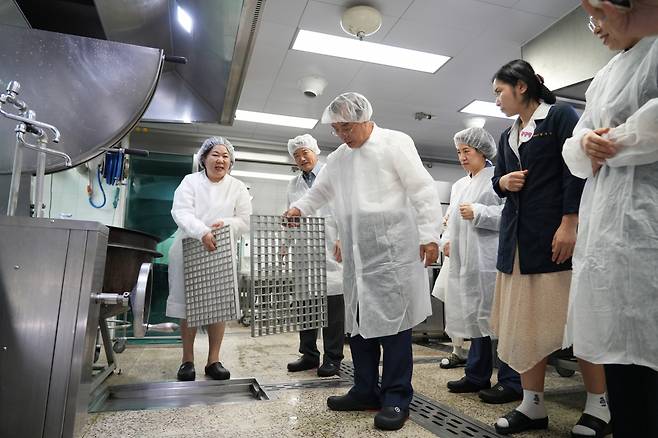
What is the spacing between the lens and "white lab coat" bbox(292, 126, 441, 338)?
4.80 feet

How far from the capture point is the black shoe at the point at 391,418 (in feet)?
4.49

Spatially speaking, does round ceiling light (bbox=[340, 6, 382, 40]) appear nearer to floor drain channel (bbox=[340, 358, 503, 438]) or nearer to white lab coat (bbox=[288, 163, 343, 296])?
white lab coat (bbox=[288, 163, 343, 296])

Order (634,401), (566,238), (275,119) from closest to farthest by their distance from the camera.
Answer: (634,401), (566,238), (275,119)

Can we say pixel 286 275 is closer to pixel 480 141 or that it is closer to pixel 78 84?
pixel 78 84

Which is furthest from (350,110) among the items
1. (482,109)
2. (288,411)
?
(482,109)

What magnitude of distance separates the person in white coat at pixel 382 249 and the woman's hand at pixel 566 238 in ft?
1.25

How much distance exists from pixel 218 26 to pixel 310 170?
1138 mm

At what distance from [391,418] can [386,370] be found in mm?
165

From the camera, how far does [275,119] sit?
16.6 feet

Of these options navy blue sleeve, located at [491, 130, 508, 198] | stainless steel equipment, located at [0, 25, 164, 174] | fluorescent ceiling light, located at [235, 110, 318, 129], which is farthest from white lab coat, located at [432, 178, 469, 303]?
fluorescent ceiling light, located at [235, 110, 318, 129]

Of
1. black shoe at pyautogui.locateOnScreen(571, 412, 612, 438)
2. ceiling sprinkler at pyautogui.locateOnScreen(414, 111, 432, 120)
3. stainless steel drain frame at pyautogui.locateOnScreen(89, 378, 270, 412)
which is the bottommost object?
stainless steel drain frame at pyautogui.locateOnScreen(89, 378, 270, 412)

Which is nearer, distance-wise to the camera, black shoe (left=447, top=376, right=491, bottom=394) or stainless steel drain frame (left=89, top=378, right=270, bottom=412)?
stainless steel drain frame (left=89, top=378, right=270, bottom=412)

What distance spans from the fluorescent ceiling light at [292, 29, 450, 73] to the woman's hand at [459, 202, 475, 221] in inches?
80.5

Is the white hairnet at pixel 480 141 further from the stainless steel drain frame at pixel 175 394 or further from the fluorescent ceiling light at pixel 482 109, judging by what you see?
the fluorescent ceiling light at pixel 482 109
